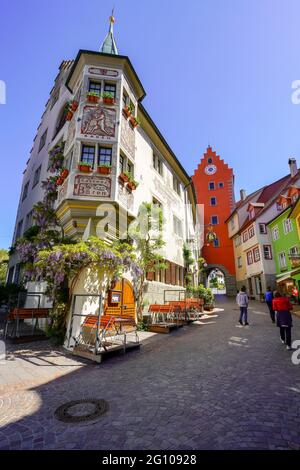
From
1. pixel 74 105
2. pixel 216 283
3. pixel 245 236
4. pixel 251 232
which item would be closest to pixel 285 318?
pixel 74 105

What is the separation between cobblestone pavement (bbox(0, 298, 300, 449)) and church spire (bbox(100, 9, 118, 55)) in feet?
53.4

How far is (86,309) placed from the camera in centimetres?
855

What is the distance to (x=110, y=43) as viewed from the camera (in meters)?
14.8

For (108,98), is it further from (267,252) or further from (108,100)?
(267,252)

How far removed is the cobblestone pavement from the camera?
297cm

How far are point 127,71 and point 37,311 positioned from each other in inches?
506

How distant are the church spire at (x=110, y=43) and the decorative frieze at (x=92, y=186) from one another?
9.15m

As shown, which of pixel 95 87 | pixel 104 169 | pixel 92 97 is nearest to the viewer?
pixel 104 169

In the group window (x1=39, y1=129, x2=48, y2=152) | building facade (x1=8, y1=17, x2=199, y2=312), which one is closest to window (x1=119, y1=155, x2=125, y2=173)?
building facade (x1=8, y1=17, x2=199, y2=312)

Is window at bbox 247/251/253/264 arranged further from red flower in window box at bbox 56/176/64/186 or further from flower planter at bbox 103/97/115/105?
red flower in window box at bbox 56/176/64/186

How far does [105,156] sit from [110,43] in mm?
9169

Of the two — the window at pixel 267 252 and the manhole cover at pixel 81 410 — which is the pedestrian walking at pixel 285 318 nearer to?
the manhole cover at pixel 81 410

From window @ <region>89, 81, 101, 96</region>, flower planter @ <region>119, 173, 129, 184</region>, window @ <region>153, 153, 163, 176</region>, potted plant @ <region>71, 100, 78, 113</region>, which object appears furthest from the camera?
window @ <region>153, 153, 163, 176</region>

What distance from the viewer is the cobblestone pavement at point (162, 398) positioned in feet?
9.76
